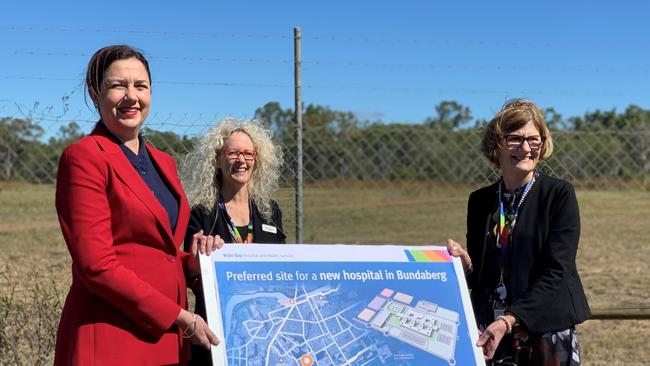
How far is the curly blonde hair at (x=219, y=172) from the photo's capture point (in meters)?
3.44

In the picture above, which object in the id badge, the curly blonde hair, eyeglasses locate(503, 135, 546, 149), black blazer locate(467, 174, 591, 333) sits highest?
eyeglasses locate(503, 135, 546, 149)

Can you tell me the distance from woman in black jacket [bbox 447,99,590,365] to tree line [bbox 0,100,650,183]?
1.16m

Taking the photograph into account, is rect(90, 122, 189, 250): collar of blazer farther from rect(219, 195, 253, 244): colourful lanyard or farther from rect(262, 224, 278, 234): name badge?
rect(262, 224, 278, 234): name badge

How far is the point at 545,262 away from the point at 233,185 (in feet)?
4.95

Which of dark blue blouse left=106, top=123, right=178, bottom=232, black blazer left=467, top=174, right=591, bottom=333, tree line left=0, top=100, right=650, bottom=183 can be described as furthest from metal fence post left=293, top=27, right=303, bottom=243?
dark blue blouse left=106, top=123, right=178, bottom=232

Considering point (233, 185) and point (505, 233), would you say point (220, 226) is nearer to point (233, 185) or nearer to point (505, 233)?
point (233, 185)

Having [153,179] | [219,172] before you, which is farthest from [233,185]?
[153,179]

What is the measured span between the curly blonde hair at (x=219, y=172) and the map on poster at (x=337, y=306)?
2.13ft

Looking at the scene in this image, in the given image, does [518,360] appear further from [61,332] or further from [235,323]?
[61,332]

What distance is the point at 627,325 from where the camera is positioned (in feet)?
24.7

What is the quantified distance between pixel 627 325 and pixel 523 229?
5234mm

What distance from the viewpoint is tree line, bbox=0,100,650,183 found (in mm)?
5528

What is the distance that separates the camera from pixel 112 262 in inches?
91.0

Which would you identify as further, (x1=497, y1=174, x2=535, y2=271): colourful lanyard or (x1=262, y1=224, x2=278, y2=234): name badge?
(x1=262, y1=224, x2=278, y2=234): name badge
